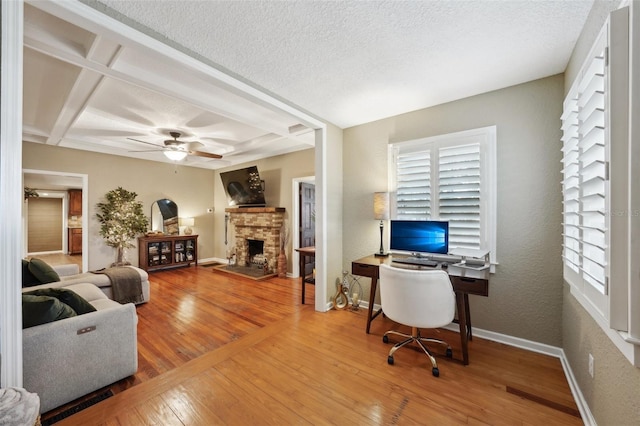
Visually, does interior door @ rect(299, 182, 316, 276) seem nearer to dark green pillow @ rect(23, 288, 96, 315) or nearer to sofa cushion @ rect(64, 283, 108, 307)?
sofa cushion @ rect(64, 283, 108, 307)

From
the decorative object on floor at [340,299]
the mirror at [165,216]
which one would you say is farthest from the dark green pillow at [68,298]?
the mirror at [165,216]

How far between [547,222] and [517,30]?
5.39ft

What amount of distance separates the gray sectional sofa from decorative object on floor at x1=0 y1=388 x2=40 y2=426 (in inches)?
21.7

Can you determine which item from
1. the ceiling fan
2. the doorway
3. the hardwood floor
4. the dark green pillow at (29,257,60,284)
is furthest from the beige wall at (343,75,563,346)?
the dark green pillow at (29,257,60,284)

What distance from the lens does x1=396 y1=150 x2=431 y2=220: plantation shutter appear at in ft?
9.91

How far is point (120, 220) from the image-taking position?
530 centimetres

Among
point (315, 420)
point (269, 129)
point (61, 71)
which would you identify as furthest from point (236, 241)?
point (315, 420)

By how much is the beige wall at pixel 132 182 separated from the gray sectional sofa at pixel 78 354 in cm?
416

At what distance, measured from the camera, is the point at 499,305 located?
2.60 m

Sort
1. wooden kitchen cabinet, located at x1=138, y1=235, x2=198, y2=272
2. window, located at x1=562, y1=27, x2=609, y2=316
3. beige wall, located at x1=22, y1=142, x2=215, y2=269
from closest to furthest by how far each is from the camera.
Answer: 1. window, located at x1=562, y1=27, x2=609, y2=316
2. beige wall, located at x1=22, y1=142, x2=215, y2=269
3. wooden kitchen cabinet, located at x1=138, y1=235, x2=198, y2=272

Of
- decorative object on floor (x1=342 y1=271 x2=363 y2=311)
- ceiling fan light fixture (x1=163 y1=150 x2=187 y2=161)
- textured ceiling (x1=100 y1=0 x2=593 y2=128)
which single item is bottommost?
decorative object on floor (x1=342 y1=271 x2=363 y2=311)

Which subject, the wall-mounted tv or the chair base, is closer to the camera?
the chair base

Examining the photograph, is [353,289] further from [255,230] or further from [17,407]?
[17,407]

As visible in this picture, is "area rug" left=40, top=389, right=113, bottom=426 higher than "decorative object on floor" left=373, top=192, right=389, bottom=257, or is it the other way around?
"decorative object on floor" left=373, top=192, right=389, bottom=257
